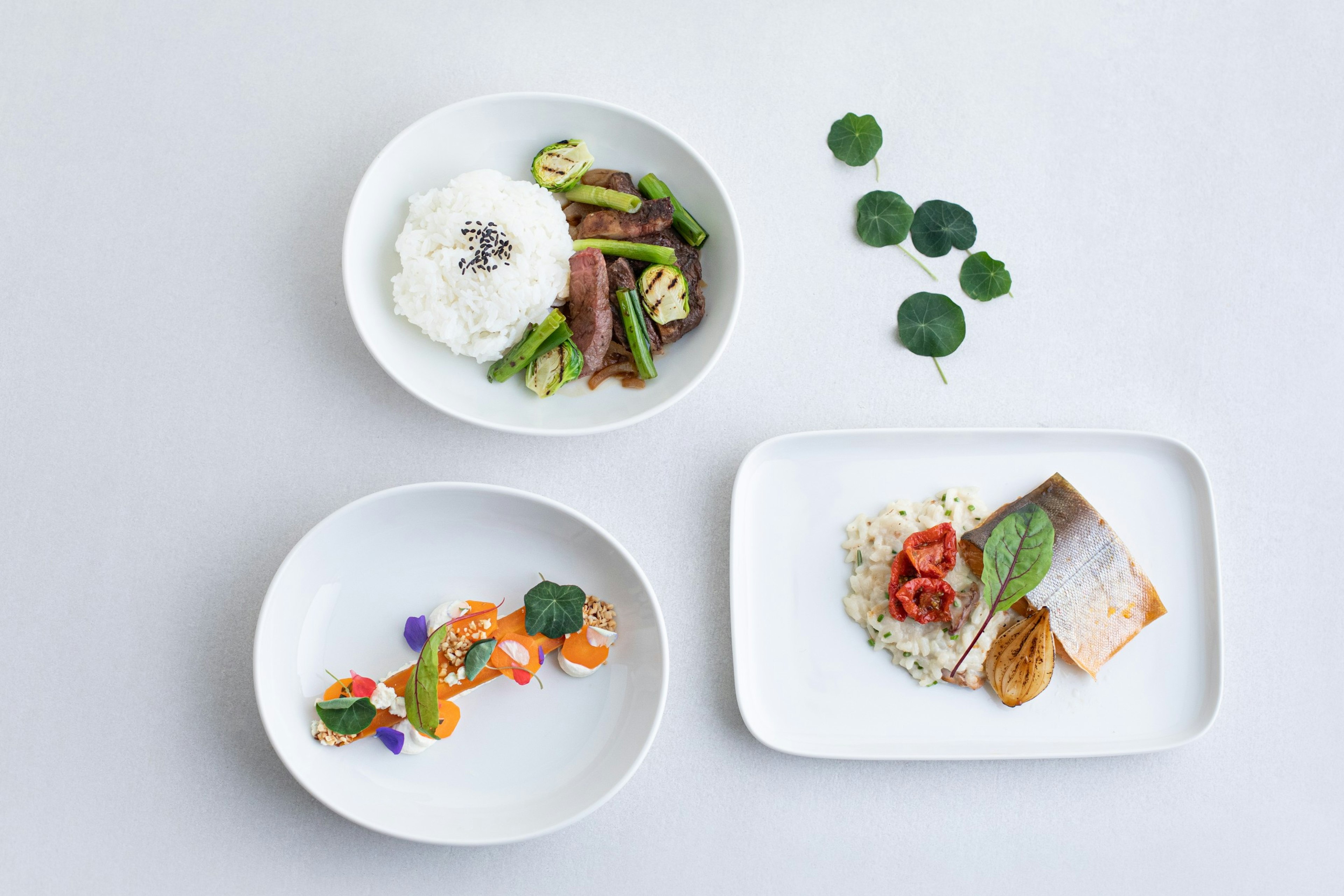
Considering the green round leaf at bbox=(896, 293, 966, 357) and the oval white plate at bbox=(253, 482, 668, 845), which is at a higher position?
the green round leaf at bbox=(896, 293, 966, 357)

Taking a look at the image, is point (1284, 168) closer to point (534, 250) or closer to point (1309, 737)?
point (1309, 737)

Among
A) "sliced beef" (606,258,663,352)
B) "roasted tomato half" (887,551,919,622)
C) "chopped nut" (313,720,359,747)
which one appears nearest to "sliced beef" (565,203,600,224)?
"sliced beef" (606,258,663,352)

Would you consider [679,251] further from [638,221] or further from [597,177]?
[597,177]

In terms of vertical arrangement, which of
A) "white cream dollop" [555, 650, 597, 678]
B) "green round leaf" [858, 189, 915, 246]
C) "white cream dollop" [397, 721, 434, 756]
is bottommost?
"white cream dollop" [397, 721, 434, 756]

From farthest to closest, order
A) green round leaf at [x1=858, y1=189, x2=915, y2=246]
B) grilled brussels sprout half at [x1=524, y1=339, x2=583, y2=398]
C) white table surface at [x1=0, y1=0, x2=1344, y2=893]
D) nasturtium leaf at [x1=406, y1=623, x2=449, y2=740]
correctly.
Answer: green round leaf at [x1=858, y1=189, x2=915, y2=246] → white table surface at [x1=0, y1=0, x2=1344, y2=893] → grilled brussels sprout half at [x1=524, y1=339, x2=583, y2=398] → nasturtium leaf at [x1=406, y1=623, x2=449, y2=740]

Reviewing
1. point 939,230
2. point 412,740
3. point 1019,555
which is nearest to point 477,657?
point 412,740

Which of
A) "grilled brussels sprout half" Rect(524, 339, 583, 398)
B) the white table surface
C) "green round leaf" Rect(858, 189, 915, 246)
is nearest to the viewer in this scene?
"grilled brussels sprout half" Rect(524, 339, 583, 398)

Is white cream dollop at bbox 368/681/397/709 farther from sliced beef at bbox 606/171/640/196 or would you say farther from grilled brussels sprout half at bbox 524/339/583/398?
sliced beef at bbox 606/171/640/196
